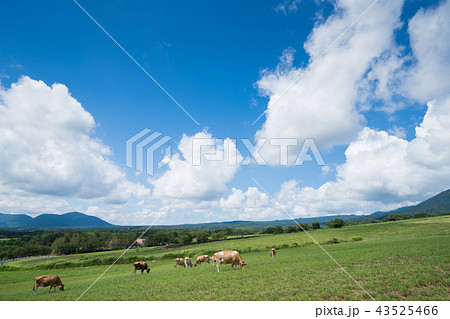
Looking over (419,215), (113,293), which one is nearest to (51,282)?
(113,293)

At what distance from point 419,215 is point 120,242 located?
142m

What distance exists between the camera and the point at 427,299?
906 centimetres

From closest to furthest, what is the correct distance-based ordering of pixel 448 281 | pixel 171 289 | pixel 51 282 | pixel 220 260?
pixel 448 281 < pixel 171 289 < pixel 51 282 < pixel 220 260

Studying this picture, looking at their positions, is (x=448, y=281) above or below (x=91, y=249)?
above

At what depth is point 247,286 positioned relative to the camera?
1246 cm

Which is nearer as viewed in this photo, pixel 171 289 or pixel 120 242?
pixel 171 289
